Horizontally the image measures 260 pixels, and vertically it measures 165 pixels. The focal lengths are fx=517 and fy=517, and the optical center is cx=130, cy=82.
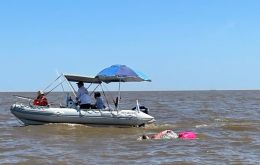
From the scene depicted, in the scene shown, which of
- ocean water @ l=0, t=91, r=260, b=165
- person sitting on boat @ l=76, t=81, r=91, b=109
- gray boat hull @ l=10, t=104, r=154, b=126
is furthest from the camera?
person sitting on boat @ l=76, t=81, r=91, b=109

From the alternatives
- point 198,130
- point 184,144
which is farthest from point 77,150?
point 198,130

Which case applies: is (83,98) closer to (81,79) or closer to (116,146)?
(81,79)

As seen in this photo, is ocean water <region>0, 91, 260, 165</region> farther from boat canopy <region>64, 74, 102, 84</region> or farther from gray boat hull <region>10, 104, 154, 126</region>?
boat canopy <region>64, 74, 102, 84</region>

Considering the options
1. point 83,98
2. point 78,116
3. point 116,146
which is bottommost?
point 116,146

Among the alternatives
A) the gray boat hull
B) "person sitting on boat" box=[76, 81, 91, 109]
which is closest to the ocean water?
the gray boat hull

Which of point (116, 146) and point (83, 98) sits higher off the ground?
point (83, 98)

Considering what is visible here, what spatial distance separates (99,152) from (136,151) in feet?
3.49

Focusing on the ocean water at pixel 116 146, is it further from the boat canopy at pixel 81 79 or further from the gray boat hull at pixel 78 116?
the boat canopy at pixel 81 79

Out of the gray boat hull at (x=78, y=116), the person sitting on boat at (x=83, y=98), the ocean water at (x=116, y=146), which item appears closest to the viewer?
the ocean water at (x=116, y=146)

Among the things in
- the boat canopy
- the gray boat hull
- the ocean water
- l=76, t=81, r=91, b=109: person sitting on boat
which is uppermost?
the boat canopy

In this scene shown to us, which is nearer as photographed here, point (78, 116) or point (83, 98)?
point (78, 116)

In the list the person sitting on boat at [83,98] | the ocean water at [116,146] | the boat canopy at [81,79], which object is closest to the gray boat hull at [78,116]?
the ocean water at [116,146]

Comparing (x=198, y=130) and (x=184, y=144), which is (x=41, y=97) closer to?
(x=198, y=130)

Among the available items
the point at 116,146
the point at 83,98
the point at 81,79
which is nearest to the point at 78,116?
the point at 83,98
